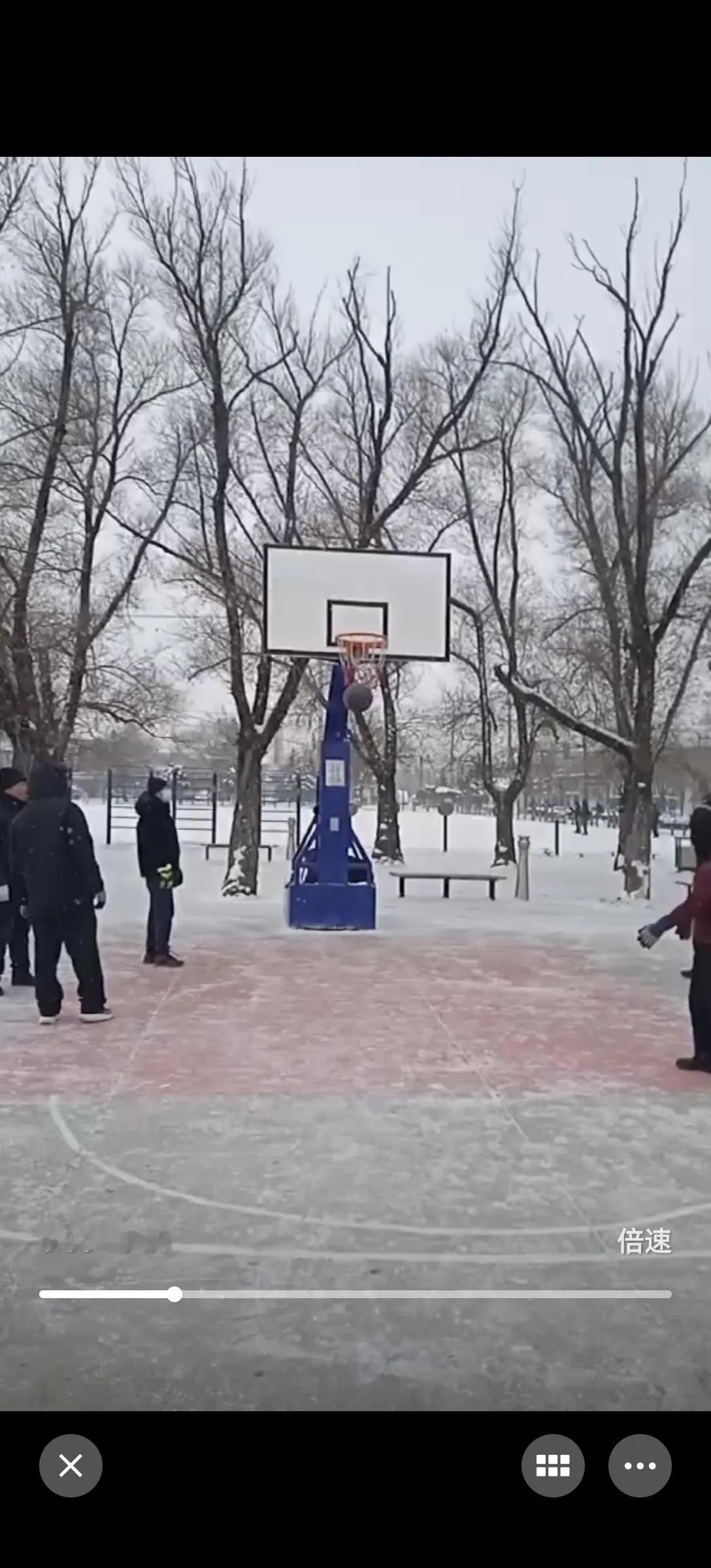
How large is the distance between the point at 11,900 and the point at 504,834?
5.28m

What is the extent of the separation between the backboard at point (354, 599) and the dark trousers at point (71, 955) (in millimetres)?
3473

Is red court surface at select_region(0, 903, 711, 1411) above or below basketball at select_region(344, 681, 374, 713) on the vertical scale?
below

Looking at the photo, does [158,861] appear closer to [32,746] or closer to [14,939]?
[14,939]

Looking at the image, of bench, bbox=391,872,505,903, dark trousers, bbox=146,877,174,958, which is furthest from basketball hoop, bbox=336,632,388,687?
dark trousers, bbox=146,877,174,958

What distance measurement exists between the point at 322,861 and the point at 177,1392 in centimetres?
626

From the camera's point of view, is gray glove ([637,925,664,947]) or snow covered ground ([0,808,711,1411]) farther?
gray glove ([637,925,664,947])

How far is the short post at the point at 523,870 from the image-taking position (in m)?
8.95

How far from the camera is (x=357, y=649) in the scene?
747 centimetres

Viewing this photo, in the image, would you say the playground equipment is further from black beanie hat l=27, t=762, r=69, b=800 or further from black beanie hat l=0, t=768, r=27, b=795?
black beanie hat l=27, t=762, r=69, b=800

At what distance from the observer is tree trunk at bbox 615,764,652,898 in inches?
231

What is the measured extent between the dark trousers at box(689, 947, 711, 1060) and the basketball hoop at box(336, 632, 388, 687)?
4.12 meters
